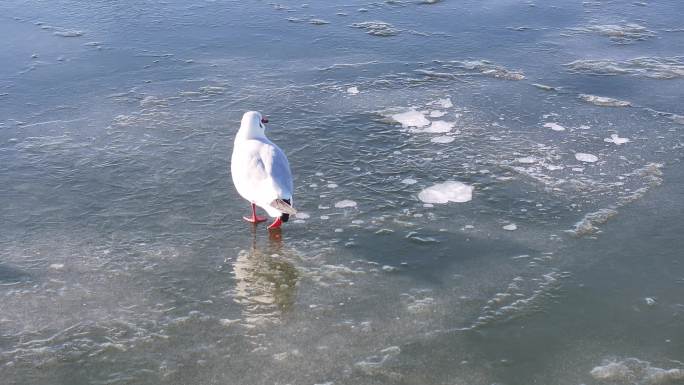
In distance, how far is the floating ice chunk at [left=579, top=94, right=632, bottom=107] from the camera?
6625mm

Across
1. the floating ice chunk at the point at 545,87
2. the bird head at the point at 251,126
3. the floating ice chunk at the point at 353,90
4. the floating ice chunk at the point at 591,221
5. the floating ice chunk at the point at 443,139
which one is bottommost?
the floating ice chunk at the point at 591,221

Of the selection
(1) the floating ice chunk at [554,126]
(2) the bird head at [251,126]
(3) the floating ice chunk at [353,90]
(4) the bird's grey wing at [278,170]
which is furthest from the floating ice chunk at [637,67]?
(4) the bird's grey wing at [278,170]

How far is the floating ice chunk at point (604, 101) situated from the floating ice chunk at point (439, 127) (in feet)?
4.69

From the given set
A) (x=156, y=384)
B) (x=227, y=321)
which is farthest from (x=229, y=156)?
(x=156, y=384)

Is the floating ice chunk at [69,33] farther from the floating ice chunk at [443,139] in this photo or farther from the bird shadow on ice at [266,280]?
the bird shadow on ice at [266,280]

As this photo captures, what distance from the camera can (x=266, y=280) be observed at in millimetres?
4383

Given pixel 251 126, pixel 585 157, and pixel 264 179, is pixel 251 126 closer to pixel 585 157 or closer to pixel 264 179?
pixel 264 179

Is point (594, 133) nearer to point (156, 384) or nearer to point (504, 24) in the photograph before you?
point (504, 24)

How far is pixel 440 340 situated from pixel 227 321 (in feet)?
3.79

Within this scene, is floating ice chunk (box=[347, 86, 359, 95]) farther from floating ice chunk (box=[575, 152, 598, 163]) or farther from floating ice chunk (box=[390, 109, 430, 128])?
floating ice chunk (box=[575, 152, 598, 163])

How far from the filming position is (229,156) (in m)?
5.88

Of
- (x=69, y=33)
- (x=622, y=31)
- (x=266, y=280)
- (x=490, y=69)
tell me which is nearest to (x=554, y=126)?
(x=490, y=69)

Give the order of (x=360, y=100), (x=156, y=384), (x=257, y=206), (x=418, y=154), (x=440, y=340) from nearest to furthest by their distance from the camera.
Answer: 1. (x=156, y=384)
2. (x=440, y=340)
3. (x=257, y=206)
4. (x=418, y=154)
5. (x=360, y=100)

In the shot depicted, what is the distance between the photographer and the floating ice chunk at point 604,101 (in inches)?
261
